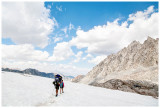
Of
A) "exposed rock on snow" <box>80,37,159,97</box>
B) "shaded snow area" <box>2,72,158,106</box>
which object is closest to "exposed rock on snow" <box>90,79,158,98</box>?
"exposed rock on snow" <box>80,37,159,97</box>

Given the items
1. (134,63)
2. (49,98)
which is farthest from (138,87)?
(49,98)

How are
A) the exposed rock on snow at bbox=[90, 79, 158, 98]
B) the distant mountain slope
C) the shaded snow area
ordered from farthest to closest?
the distant mountain slope → the exposed rock on snow at bbox=[90, 79, 158, 98] → the shaded snow area

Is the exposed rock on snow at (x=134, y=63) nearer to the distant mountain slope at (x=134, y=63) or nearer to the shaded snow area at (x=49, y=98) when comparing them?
the distant mountain slope at (x=134, y=63)

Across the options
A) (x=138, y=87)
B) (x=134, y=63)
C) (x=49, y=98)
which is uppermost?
(x=134, y=63)

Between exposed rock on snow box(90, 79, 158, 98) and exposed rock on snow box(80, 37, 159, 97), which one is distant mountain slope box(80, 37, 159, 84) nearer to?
exposed rock on snow box(80, 37, 159, 97)

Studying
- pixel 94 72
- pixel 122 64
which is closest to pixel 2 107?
pixel 122 64

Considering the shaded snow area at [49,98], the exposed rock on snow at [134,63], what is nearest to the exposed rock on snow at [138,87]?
the exposed rock on snow at [134,63]

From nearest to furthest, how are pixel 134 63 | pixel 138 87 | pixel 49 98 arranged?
pixel 49 98
pixel 138 87
pixel 134 63

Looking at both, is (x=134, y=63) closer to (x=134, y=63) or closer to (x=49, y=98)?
(x=134, y=63)

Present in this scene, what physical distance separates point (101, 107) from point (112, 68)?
87614 mm

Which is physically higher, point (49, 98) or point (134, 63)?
point (134, 63)

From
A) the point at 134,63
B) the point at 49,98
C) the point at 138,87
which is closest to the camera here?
the point at 49,98

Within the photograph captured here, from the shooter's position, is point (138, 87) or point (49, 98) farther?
point (138, 87)

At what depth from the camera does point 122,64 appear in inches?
3521
